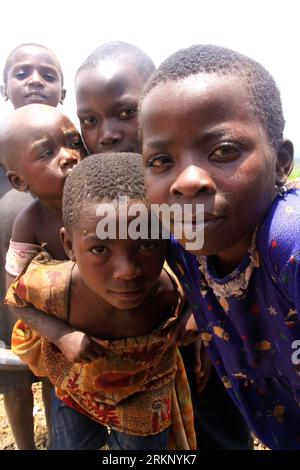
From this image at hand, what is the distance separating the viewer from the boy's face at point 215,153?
92 cm

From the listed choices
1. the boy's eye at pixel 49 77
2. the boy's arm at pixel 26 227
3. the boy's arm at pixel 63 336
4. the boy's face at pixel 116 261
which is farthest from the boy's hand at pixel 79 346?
the boy's eye at pixel 49 77

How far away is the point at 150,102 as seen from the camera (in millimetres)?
1016

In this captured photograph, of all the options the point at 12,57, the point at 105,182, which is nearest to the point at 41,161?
the point at 105,182

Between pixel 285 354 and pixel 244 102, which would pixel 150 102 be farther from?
pixel 285 354

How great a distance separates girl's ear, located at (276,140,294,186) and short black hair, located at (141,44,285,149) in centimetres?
3

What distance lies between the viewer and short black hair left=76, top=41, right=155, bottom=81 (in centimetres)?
167

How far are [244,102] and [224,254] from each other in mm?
397

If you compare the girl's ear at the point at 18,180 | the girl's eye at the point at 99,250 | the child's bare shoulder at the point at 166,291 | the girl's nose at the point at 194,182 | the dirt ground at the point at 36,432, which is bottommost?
the dirt ground at the point at 36,432

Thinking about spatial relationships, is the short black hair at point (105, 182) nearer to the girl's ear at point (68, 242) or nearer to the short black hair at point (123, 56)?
the girl's ear at point (68, 242)

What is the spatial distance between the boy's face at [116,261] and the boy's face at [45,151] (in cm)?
38

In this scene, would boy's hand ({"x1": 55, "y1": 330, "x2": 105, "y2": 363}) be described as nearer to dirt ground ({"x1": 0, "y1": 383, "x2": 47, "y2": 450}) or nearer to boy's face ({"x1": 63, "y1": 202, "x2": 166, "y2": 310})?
boy's face ({"x1": 63, "y1": 202, "x2": 166, "y2": 310})

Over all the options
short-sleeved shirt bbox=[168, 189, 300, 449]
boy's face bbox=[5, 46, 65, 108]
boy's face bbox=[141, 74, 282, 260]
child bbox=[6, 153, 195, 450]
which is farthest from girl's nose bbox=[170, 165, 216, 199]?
boy's face bbox=[5, 46, 65, 108]

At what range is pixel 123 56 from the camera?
1.68m

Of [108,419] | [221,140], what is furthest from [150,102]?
[108,419]
